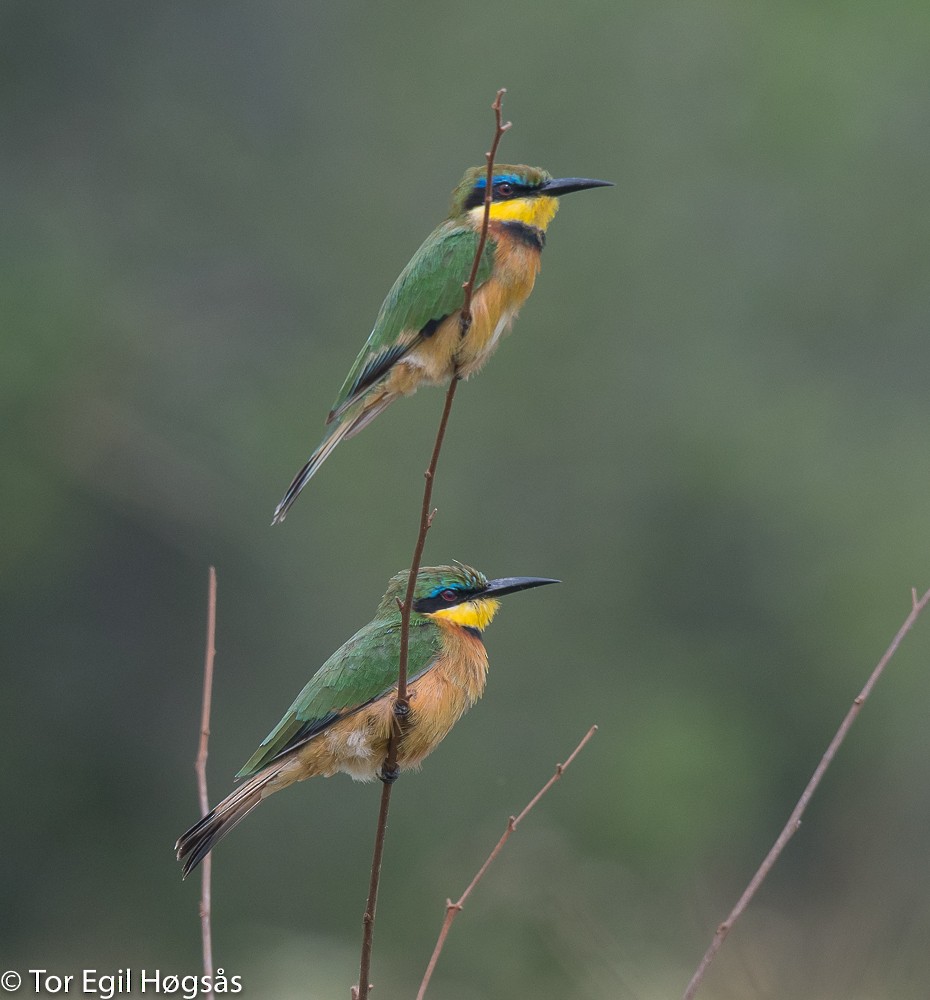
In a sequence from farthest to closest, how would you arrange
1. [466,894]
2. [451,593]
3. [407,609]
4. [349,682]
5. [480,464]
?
[480,464] < [451,593] < [349,682] < [466,894] < [407,609]

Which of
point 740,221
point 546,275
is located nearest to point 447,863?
point 546,275

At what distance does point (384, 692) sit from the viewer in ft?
11.2

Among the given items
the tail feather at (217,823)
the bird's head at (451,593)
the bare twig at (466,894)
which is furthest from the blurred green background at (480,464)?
the bare twig at (466,894)

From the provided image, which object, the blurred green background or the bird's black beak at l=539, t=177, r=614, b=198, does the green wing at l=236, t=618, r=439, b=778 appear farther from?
the blurred green background

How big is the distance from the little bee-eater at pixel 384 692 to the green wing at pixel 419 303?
1.69ft

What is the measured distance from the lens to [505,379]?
47.7 feet

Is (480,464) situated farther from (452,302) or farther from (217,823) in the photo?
(217,823)

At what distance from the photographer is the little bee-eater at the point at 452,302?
144 inches

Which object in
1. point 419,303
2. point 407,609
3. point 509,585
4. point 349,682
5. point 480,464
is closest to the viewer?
point 407,609

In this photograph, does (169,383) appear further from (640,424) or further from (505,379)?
(640,424)

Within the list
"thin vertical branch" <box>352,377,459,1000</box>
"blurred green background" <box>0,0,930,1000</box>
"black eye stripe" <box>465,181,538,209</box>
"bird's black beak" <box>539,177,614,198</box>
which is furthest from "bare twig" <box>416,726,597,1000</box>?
"blurred green background" <box>0,0,930,1000</box>

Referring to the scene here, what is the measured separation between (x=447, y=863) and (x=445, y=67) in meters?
10.1

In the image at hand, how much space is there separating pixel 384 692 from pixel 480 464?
10.5 meters

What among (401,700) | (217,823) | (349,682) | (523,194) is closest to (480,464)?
(523,194)
